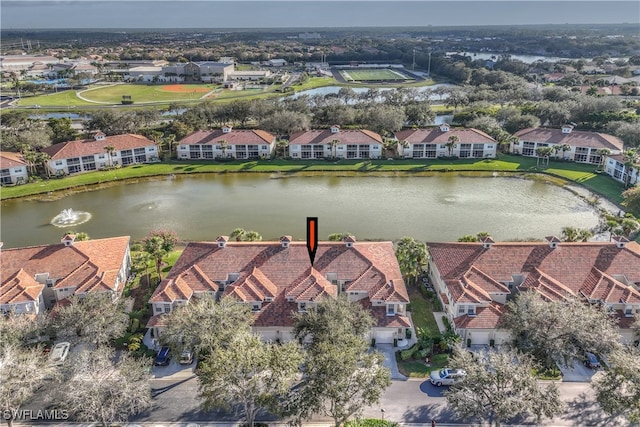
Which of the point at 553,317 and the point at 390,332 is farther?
the point at 390,332

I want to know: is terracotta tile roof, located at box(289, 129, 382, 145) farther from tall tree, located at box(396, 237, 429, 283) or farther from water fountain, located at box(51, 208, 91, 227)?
tall tree, located at box(396, 237, 429, 283)

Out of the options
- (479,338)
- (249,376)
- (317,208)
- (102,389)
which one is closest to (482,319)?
(479,338)

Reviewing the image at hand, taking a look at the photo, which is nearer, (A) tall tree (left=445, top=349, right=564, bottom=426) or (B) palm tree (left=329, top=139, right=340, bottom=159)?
(A) tall tree (left=445, top=349, right=564, bottom=426)

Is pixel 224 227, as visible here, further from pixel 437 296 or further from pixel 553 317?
pixel 553 317

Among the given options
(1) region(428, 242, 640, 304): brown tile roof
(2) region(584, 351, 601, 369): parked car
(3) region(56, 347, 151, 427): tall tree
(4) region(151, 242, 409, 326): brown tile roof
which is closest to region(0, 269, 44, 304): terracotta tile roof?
(4) region(151, 242, 409, 326): brown tile roof

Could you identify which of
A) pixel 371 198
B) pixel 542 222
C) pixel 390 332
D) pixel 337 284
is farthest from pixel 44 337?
pixel 542 222

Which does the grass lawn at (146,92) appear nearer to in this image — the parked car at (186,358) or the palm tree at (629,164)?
the palm tree at (629,164)

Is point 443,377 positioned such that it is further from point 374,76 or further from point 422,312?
point 374,76
